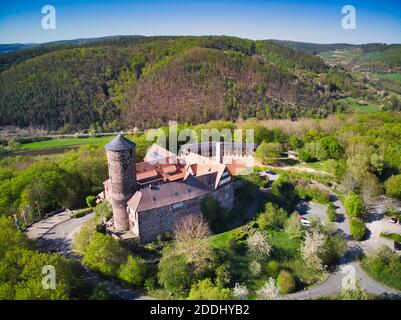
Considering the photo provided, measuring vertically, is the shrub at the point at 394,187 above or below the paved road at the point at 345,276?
above

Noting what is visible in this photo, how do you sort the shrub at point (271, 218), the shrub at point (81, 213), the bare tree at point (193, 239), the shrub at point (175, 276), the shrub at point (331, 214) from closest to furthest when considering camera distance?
the shrub at point (175, 276)
the bare tree at point (193, 239)
the shrub at point (271, 218)
the shrub at point (331, 214)
the shrub at point (81, 213)

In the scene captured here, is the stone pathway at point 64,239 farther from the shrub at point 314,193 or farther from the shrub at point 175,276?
the shrub at point 314,193

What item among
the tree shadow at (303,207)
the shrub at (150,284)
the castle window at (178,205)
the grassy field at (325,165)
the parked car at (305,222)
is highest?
the grassy field at (325,165)

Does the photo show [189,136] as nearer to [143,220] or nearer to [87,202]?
[87,202]

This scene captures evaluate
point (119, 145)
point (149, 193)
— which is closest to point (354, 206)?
point (149, 193)

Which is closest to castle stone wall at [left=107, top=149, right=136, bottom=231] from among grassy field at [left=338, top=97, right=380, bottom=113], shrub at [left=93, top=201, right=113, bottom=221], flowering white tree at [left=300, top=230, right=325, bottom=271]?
shrub at [left=93, top=201, right=113, bottom=221]

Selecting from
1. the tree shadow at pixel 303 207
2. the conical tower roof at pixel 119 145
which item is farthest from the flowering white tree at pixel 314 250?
the conical tower roof at pixel 119 145

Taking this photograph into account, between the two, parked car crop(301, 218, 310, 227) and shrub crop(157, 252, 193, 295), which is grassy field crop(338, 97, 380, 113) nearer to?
parked car crop(301, 218, 310, 227)

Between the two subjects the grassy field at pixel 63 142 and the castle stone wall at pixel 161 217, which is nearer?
the castle stone wall at pixel 161 217
